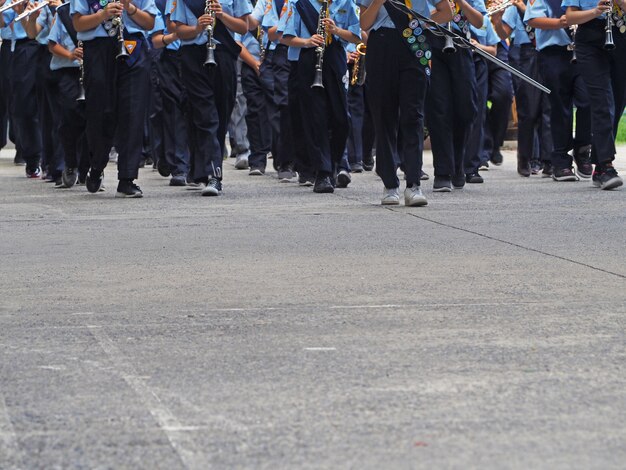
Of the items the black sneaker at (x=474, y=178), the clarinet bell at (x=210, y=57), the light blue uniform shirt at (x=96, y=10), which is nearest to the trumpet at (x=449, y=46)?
the clarinet bell at (x=210, y=57)

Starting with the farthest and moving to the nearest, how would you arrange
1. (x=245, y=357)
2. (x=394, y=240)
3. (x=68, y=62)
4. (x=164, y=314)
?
1. (x=68, y=62)
2. (x=394, y=240)
3. (x=164, y=314)
4. (x=245, y=357)

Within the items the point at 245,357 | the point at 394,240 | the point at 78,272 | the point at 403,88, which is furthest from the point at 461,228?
the point at 245,357

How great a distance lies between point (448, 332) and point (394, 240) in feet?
10.5

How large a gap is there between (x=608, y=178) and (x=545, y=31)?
6.04ft

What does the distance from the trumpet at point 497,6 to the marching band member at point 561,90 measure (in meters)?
1.66

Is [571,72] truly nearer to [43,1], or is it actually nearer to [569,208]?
[569,208]

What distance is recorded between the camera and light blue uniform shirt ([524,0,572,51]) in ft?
44.4

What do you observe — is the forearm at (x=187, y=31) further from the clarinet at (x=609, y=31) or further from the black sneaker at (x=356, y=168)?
the black sneaker at (x=356, y=168)

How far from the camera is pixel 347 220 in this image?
10062 mm

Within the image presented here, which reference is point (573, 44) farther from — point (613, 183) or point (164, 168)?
point (164, 168)

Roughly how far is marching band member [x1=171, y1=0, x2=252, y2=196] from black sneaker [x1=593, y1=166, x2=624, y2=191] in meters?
3.17

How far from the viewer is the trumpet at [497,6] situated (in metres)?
15.6

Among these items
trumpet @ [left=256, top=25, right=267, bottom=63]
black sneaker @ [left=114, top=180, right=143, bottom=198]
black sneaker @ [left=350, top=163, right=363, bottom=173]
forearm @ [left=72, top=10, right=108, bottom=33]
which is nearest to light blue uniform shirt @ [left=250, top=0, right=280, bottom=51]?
trumpet @ [left=256, top=25, right=267, bottom=63]

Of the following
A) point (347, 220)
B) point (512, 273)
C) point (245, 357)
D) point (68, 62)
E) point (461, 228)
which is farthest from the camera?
point (68, 62)
